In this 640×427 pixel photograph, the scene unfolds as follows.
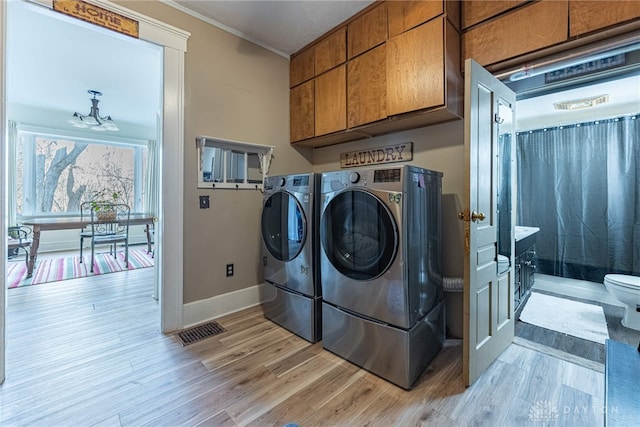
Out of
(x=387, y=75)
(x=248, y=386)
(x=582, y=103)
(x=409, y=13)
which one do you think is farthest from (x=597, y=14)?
(x=248, y=386)

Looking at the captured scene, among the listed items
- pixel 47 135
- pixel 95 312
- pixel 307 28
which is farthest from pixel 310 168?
pixel 47 135

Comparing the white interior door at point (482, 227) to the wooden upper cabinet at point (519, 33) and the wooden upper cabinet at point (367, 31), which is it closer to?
the wooden upper cabinet at point (519, 33)

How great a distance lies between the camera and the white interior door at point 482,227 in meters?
1.51

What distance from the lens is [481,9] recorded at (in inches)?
69.9

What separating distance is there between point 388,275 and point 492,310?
2.57ft

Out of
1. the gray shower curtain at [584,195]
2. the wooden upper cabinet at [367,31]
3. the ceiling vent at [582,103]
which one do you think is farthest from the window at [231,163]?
the gray shower curtain at [584,195]

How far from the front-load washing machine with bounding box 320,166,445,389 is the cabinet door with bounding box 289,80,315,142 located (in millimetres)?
1014

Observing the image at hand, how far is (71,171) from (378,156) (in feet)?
19.9

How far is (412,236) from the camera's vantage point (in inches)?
61.4

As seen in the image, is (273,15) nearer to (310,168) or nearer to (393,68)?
(393,68)

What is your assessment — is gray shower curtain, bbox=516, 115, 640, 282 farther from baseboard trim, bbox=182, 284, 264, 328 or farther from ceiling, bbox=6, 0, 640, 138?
baseboard trim, bbox=182, 284, 264, 328

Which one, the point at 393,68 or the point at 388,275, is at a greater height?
the point at 393,68

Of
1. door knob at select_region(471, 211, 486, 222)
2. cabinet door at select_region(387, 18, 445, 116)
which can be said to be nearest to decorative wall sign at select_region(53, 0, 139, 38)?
cabinet door at select_region(387, 18, 445, 116)

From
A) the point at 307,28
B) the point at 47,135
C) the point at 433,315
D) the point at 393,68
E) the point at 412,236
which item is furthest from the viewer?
the point at 47,135
